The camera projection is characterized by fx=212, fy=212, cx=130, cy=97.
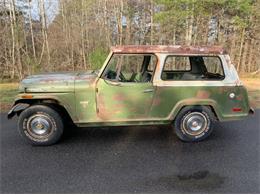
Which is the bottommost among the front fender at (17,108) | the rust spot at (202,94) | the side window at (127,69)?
the front fender at (17,108)

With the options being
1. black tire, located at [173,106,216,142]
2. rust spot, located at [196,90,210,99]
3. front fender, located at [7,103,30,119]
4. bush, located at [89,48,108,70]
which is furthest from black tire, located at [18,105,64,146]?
bush, located at [89,48,108,70]

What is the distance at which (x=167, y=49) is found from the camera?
3.70 metres

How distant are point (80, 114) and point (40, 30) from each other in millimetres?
11816

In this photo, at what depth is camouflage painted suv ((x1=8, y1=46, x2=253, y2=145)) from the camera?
361 cm

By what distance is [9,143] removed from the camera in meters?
3.76

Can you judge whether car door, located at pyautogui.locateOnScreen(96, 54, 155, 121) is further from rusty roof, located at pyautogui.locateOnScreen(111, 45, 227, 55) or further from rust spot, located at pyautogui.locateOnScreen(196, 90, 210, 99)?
rust spot, located at pyautogui.locateOnScreen(196, 90, 210, 99)

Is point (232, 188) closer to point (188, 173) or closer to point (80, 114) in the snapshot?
point (188, 173)

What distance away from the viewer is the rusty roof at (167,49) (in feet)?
11.9

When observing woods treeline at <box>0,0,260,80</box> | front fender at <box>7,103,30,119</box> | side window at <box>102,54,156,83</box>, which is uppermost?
woods treeline at <box>0,0,260,80</box>

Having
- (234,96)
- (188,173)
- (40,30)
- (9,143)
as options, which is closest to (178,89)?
(234,96)

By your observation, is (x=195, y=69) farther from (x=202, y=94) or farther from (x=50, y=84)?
(x=50, y=84)

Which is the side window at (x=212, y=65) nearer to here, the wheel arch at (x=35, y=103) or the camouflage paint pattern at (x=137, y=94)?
the camouflage paint pattern at (x=137, y=94)

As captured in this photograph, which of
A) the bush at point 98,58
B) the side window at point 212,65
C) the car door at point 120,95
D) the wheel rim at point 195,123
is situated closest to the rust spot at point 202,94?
the wheel rim at point 195,123

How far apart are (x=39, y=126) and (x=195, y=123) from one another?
2.77m
